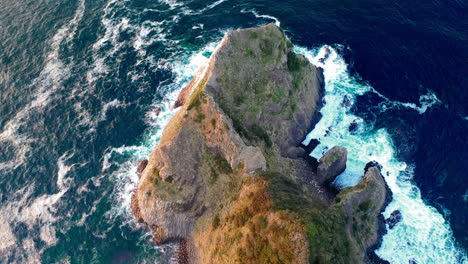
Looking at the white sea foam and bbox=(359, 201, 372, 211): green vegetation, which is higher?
the white sea foam

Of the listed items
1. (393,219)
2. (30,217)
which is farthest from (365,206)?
(30,217)

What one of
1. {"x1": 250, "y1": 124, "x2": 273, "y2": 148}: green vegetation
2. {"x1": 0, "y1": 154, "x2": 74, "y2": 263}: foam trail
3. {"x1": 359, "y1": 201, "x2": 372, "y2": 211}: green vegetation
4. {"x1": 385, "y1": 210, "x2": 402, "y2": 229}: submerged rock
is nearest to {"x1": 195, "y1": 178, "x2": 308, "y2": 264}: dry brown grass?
{"x1": 250, "y1": 124, "x2": 273, "y2": 148}: green vegetation

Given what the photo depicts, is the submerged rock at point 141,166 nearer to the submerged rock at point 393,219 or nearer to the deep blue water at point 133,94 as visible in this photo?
the deep blue water at point 133,94

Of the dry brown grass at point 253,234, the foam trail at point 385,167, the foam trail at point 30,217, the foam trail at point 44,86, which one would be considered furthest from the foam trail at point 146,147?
the foam trail at point 385,167

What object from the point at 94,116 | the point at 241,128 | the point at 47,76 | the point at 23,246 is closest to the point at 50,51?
the point at 47,76

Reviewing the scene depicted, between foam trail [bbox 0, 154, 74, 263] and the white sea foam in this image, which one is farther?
the white sea foam

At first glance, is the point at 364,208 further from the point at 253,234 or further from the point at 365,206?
the point at 253,234

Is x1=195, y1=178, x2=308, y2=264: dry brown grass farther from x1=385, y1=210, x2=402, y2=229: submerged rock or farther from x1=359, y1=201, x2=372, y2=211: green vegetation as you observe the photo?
x1=385, y1=210, x2=402, y2=229: submerged rock
